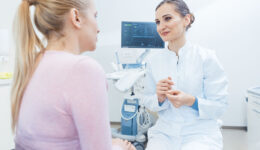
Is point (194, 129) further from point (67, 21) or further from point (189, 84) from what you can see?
point (67, 21)

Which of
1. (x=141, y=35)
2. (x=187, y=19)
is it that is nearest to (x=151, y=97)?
(x=187, y=19)

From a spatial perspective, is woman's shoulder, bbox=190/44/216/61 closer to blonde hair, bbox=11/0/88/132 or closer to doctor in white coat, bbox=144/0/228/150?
doctor in white coat, bbox=144/0/228/150

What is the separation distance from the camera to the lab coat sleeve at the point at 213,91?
3.45 feet

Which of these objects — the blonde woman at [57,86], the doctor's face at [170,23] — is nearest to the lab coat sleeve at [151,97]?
the doctor's face at [170,23]

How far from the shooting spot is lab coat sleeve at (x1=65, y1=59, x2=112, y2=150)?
0.46 meters

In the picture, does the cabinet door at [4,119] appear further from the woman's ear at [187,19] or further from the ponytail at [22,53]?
the woman's ear at [187,19]

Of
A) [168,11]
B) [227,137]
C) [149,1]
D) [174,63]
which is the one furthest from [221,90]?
[149,1]

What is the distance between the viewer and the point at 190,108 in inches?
43.3

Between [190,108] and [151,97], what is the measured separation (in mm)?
231

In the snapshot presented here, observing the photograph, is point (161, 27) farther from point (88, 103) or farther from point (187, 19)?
point (88, 103)

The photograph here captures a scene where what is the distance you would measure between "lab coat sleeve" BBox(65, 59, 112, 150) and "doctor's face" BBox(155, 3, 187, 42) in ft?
2.50

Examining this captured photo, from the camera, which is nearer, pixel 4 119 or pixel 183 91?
pixel 183 91

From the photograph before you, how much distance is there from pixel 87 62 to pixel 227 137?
235 cm

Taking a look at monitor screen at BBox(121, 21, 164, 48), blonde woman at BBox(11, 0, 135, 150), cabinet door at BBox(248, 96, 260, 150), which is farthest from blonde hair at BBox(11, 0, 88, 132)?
cabinet door at BBox(248, 96, 260, 150)
